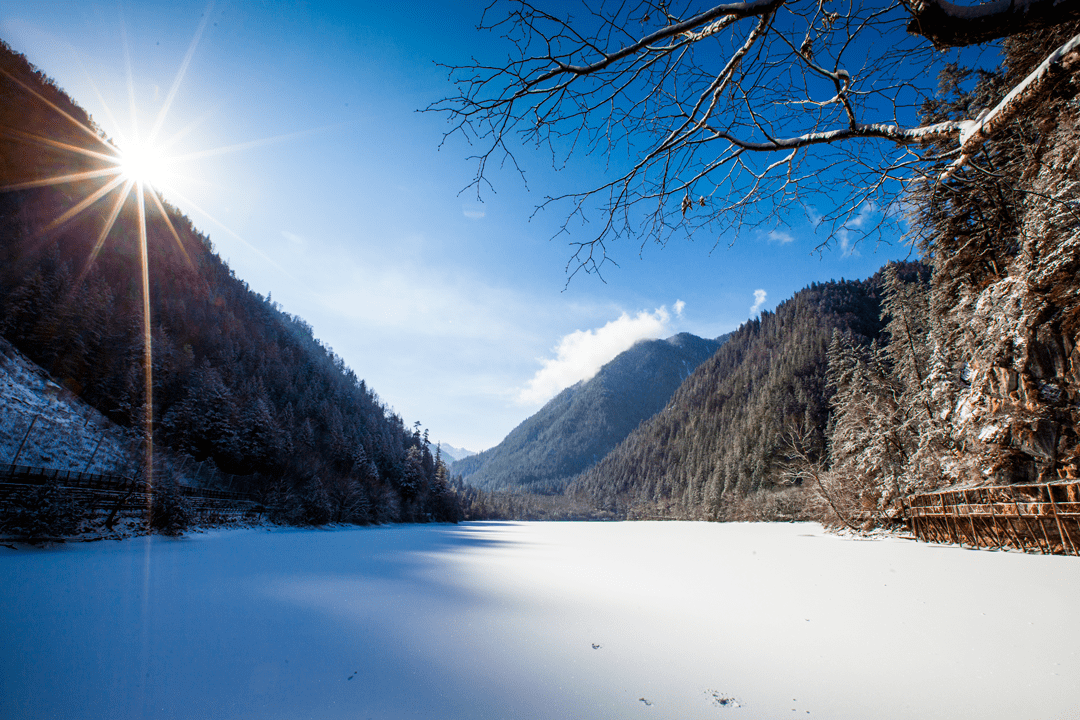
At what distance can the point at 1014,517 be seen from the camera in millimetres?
8539

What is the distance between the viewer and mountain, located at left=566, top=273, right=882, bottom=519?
57.2 meters

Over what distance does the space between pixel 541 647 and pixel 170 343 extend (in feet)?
142

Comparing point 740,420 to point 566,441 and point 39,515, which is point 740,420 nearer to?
point 39,515

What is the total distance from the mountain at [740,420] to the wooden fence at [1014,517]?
36.1m

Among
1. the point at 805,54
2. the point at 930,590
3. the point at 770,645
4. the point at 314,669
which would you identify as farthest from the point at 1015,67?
the point at 314,669

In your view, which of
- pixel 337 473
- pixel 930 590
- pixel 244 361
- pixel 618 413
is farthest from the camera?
pixel 618 413

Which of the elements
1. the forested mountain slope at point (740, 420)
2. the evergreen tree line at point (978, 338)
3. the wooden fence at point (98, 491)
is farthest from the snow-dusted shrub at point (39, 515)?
the forested mountain slope at point (740, 420)

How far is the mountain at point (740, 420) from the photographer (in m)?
57.2

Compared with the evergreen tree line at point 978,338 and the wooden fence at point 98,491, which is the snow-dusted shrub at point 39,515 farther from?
the evergreen tree line at point 978,338

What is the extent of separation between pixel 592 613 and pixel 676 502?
76.8 meters

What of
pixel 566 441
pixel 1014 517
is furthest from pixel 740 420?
pixel 566 441

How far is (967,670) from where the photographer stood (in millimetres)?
2816

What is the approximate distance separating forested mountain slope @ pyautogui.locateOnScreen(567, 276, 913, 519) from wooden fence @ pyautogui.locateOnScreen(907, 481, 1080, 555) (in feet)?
113

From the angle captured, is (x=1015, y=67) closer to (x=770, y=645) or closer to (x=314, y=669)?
(x=770, y=645)
